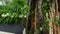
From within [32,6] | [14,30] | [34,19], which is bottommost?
[14,30]

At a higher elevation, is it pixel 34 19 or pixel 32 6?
pixel 32 6

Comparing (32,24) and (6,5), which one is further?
(6,5)

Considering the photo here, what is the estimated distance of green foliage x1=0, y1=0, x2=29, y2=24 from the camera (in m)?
2.13

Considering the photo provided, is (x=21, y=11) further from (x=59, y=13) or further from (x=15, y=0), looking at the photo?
(x=59, y=13)

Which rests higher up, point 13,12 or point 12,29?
point 13,12

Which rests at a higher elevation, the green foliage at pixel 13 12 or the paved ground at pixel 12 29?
the green foliage at pixel 13 12

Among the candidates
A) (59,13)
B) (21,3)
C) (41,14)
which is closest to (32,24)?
(41,14)

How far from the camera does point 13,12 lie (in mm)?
2217

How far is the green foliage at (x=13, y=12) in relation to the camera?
2135mm

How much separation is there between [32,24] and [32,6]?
18 cm

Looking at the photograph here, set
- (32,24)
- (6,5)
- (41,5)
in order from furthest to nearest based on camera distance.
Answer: (6,5), (32,24), (41,5)

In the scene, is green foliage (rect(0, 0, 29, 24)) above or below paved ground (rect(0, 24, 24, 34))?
above

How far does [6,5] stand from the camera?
2.29 m

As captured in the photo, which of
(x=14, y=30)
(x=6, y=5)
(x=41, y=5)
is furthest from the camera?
(x=6, y=5)
